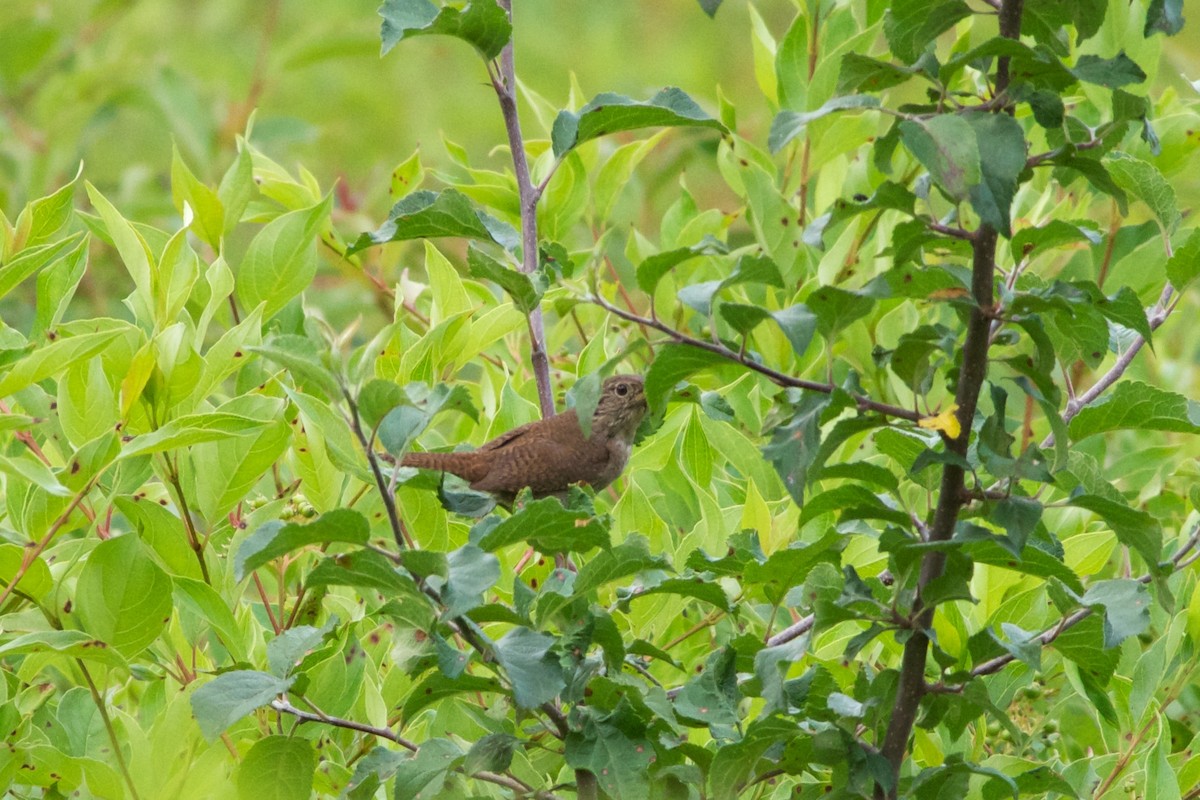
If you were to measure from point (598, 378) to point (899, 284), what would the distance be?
34 centimetres

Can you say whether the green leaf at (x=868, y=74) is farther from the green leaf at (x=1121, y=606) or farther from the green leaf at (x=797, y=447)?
the green leaf at (x=1121, y=606)

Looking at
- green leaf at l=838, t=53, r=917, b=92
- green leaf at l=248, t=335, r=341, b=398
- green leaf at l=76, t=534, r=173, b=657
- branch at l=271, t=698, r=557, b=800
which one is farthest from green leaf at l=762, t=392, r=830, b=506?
green leaf at l=76, t=534, r=173, b=657

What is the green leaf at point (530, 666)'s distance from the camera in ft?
4.92

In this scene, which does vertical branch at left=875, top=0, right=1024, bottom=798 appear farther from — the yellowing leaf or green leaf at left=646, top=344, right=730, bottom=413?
green leaf at left=646, top=344, right=730, bottom=413

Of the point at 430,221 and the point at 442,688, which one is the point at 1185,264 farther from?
the point at 442,688

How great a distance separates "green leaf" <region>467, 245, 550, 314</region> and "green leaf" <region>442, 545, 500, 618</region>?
34 centimetres

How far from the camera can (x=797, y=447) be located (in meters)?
1.46

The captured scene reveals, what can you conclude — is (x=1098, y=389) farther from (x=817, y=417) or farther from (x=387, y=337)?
(x=387, y=337)

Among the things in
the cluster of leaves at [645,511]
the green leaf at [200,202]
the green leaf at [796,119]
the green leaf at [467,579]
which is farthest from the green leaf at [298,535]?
the green leaf at [200,202]

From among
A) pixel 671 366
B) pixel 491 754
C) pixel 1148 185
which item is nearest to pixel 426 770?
pixel 491 754

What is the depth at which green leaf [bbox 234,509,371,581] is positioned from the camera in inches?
55.9

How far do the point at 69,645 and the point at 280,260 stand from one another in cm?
76

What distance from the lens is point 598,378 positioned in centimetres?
150

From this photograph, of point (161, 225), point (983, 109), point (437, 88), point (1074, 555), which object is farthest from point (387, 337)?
point (437, 88)
